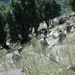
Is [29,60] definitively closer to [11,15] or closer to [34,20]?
[11,15]

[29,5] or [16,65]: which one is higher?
[16,65]

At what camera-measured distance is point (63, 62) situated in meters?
6.29

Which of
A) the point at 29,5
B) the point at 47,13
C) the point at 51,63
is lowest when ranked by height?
the point at 47,13

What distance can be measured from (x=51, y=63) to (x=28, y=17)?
47402mm

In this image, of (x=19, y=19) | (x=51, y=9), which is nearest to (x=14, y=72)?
(x=19, y=19)

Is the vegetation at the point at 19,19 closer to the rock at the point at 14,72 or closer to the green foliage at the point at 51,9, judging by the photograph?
the green foliage at the point at 51,9

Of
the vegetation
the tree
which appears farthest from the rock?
the tree

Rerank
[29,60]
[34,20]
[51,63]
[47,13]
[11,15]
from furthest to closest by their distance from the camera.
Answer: [47,13] → [34,20] → [11,15] → [51,63] → [29,60]

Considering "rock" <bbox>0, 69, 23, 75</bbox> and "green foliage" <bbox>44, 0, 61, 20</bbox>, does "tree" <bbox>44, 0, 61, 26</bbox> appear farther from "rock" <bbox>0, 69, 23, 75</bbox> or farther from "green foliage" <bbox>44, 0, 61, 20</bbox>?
"rock" <bbox>0, 69, 23, 75</bbox>

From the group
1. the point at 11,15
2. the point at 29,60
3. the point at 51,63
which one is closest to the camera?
the point at 29,60

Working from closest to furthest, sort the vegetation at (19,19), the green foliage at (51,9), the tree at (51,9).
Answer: the vegetation at (19,19)
the tree at (51,9)
the green foliage at (51,9)

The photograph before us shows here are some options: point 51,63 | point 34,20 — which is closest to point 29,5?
point 34,20

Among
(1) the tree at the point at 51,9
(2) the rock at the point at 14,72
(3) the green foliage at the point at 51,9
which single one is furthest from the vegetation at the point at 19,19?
(2) the rock at the point at 14,72

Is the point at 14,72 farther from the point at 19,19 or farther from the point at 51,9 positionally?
the point at 51,9
